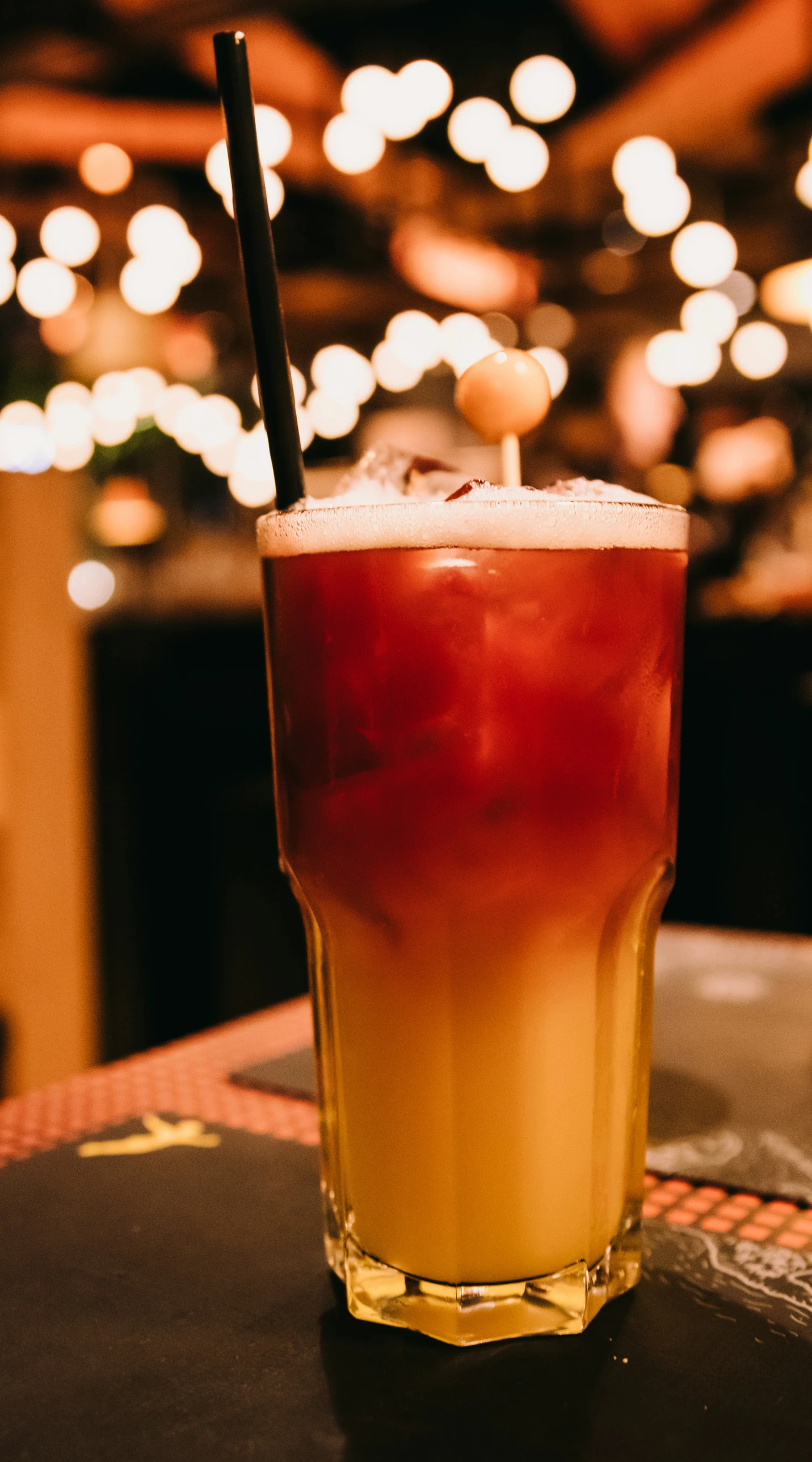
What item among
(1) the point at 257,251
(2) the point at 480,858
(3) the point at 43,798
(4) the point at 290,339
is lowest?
(3) the point at 43,798

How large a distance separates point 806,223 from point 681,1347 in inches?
218

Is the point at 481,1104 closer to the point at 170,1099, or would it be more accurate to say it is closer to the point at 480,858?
the point at 480,858

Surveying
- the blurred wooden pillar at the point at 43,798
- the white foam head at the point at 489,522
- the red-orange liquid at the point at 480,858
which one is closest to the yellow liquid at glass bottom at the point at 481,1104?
the red-orange liquid at the point at 480,858

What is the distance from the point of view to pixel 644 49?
3.52 meters

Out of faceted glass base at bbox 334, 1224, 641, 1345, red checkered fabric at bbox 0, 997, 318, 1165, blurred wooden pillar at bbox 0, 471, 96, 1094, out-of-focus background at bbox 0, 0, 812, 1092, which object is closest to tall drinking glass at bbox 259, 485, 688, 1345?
faceted glass base at bbox 334, 1224, 641, 1345

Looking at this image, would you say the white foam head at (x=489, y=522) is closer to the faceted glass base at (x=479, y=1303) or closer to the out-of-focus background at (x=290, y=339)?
the faceted glass base at (x=479, y=1303)

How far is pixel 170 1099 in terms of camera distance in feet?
3.13

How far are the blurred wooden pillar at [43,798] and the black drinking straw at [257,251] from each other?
7.06ft

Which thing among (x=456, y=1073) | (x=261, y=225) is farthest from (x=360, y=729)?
(x=261, y=225)

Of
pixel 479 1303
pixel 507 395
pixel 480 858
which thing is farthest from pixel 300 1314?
pixel 507 395

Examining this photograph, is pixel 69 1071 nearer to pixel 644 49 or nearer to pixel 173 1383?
pixel 173 1383

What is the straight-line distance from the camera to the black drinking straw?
670 millimetres

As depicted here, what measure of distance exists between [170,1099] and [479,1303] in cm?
40

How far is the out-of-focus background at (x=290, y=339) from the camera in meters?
2.90
